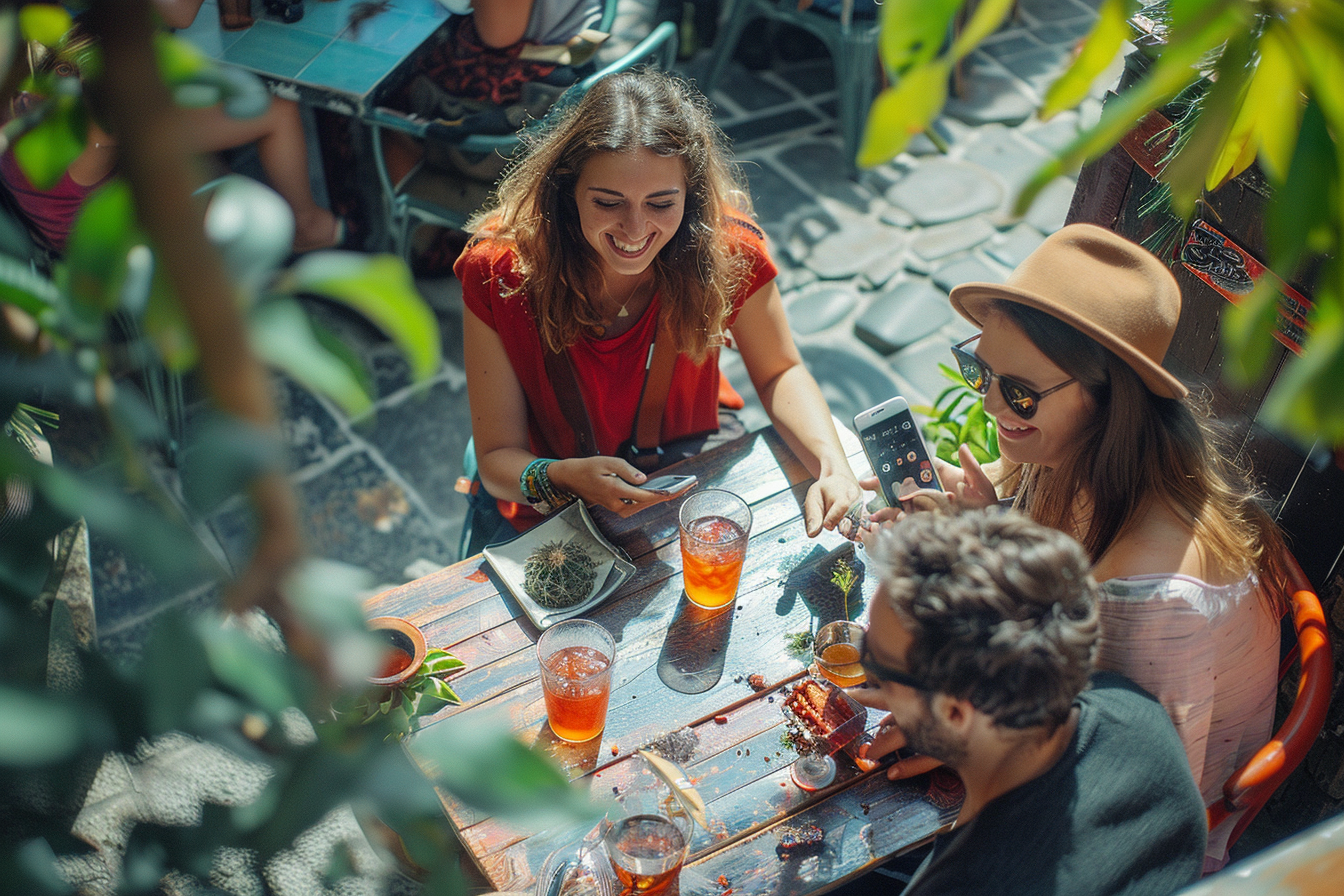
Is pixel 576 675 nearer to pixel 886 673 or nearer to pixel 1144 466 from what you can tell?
pixel 886 673

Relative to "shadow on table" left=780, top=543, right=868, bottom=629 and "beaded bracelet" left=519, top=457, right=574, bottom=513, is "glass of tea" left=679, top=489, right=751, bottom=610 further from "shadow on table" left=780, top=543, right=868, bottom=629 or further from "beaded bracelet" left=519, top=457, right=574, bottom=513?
"beaded bracelet" left=519, top=457, right=574, bottom=513

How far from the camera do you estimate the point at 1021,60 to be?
6.23 m

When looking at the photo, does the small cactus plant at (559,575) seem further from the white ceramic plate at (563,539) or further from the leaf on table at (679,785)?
the leaf on table at (679,785)

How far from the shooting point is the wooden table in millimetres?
1762

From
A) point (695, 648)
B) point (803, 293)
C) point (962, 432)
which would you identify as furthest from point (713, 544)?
point (803, 293)

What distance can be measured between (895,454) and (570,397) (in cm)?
93

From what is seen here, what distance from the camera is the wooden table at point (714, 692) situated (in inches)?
69.4

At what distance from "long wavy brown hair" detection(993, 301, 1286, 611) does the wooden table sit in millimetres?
559

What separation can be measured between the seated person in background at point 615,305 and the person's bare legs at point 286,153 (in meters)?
Result: 1.83

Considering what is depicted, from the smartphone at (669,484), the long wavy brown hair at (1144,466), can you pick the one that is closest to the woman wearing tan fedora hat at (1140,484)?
the long wavy brown hair at (1144,466)

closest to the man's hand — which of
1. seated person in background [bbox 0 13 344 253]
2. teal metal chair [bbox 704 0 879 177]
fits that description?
seated person in background [bbox 0 13 344 253]

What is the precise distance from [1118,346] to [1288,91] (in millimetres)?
1393

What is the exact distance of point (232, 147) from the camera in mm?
4285

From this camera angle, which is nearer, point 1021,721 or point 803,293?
point 1021,721
